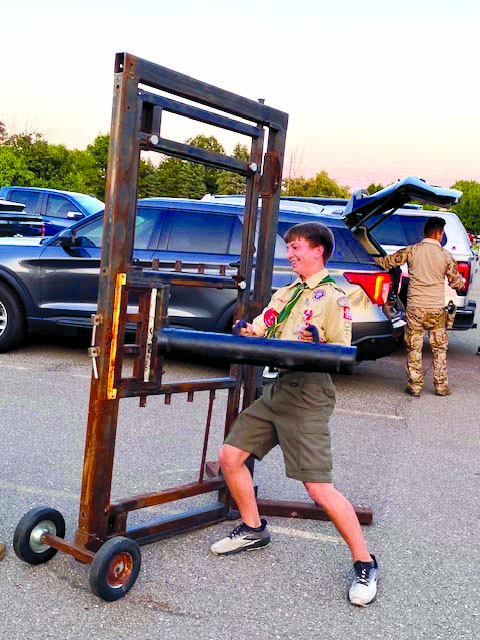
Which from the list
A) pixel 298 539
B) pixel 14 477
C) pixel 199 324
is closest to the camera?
pixel 298 539

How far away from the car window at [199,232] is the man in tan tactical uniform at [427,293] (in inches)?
71.9

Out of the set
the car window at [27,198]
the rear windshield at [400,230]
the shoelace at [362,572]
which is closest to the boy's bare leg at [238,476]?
the shoelace at [362,572]

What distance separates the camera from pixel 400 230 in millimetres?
11070

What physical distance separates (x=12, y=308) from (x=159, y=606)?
5.93 metres

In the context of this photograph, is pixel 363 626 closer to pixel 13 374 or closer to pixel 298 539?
pixel 298 539

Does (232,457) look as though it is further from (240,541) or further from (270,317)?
(270,317)

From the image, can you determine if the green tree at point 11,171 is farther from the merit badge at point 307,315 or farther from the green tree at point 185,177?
the merit badge at point 307,315

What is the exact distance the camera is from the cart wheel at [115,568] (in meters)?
3.12

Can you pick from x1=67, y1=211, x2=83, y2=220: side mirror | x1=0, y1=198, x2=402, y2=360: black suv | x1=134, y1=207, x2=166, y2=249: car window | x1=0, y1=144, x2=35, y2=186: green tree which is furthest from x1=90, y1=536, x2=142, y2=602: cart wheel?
x1=0, y1=144, x2=35, y2=186: green tree

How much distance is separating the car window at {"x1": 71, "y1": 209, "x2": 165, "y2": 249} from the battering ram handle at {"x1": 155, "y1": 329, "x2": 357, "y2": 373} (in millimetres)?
5355

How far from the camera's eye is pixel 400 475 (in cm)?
531

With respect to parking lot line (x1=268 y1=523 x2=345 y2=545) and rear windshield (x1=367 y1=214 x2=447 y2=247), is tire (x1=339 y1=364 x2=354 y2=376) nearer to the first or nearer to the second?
parking lot line (x1=268 y1=523 x2=345 y2=545)

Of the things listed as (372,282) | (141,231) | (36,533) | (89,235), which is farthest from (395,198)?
(36,533)

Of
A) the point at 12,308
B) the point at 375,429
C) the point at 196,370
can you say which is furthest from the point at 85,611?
the point at 12,308
